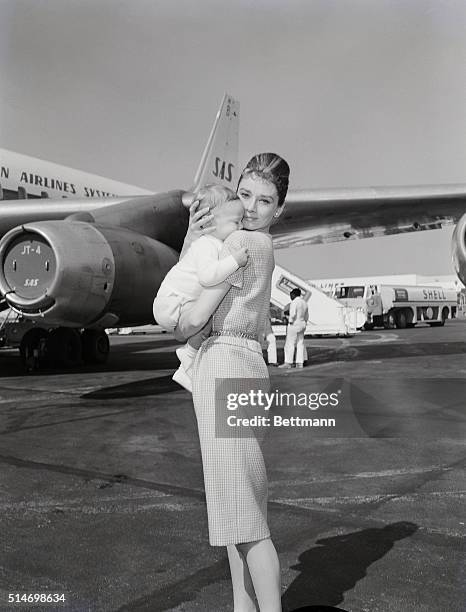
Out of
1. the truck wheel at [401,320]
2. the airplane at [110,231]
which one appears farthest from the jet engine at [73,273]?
the truck wheel at [401,320]

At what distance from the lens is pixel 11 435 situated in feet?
17.8

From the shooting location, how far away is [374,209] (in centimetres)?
967

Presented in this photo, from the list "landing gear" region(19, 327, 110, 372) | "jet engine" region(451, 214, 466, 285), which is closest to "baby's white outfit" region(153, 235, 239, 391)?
"jet engine" region(451, 214, 466, 285)

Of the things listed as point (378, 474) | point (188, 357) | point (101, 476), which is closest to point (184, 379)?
point (188, 357)

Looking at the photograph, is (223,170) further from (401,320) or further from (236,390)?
(401,320)

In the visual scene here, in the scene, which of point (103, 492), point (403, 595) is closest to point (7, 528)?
point (103, 492)

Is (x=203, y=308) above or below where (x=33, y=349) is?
above

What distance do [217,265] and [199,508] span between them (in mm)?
2003

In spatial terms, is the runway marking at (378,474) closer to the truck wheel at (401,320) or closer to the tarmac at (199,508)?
the tarmac at (199,508)

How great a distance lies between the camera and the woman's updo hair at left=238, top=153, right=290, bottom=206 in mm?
2049

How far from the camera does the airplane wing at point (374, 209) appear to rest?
30.6ft

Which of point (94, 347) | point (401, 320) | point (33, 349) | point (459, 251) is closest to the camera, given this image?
point (459, 251)

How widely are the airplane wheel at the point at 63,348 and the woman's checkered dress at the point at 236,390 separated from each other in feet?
32.6

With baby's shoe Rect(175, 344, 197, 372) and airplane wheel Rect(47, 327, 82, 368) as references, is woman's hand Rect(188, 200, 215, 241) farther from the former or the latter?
airplane wheel Rect(47, 327, 82, 368)
